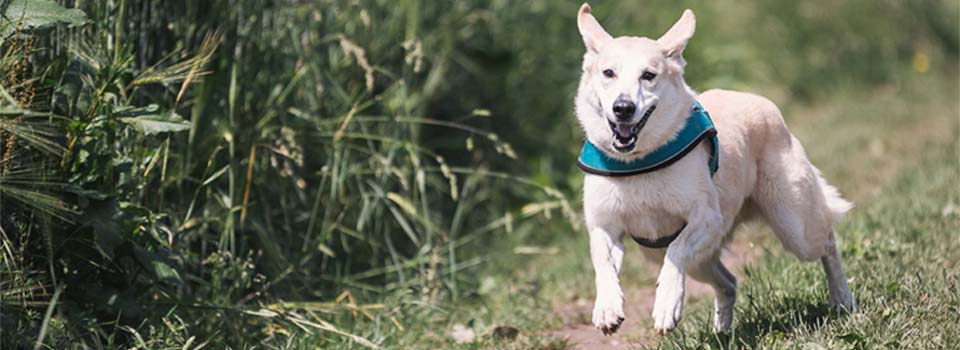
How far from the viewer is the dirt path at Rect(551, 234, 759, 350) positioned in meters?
5.16

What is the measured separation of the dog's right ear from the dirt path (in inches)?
45.1

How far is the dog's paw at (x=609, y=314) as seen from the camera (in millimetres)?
4082

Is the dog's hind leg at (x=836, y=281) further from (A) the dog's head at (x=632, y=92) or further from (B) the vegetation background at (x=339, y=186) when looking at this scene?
(A) the dog's head at (x=632, y=92)

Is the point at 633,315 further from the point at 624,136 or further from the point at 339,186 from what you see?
the point at 624,136

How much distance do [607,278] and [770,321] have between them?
82 centimetres

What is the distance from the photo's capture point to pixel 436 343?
215 inches

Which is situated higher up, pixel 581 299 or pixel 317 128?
pixel 317 128

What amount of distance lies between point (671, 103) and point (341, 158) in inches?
99.5

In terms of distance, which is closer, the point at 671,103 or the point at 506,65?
the point at 671,103

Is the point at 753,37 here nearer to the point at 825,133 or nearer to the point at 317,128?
the point at 825,133

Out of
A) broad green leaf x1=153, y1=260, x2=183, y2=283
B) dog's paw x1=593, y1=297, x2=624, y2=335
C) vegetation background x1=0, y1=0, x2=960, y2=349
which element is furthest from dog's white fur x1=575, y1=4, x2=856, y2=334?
broad green leaf x1=153, y1=260, x2=183, y2=283

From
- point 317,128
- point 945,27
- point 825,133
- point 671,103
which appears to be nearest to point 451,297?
point 317,128

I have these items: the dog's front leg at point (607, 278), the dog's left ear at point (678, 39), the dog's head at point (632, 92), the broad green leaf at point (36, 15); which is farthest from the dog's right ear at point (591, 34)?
the broad green leaf at point (36, 15)

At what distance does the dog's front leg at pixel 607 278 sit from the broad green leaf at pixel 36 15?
1.98 meters
